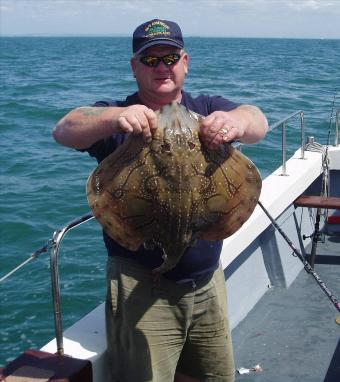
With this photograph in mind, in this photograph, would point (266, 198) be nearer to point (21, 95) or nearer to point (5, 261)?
point (5, 261)

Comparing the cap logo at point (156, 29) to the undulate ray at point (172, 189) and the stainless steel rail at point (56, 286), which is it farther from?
the stainless steel rail at point (56, 286)

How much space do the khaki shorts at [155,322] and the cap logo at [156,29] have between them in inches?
47.1

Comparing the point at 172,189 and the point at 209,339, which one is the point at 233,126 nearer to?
the point at 172,189

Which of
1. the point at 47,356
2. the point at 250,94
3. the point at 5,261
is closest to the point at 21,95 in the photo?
the point at 250,94

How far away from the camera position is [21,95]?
97.5ft

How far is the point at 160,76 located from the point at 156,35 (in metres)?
0.21

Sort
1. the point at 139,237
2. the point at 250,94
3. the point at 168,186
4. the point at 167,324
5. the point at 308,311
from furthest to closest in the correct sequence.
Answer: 1. the point at 250,94
2. the point at 308,311
3. the point at 167,324
4. the point at 139,237
5. the point at 168,186

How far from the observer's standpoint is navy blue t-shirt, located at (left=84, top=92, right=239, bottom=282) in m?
3.10

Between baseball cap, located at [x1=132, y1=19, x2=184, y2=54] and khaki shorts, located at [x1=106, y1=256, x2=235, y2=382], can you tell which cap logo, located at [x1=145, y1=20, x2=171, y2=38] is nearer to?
baseball cap, located at [x1=132, y1=19, x2=184, y2=54]

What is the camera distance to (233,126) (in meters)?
2.75

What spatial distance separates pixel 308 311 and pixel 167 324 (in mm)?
2869

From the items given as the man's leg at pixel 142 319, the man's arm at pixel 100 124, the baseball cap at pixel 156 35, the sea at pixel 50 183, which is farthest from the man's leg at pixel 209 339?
the sea at pixel 50 183

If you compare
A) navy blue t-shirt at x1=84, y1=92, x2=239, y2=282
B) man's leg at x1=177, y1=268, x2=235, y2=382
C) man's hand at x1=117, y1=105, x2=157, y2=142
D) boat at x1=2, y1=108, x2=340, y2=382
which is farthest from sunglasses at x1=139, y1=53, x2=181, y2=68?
man's leg at x1=177, y1=268, x2=235, y2=382

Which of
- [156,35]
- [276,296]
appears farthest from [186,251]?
[276,296]
